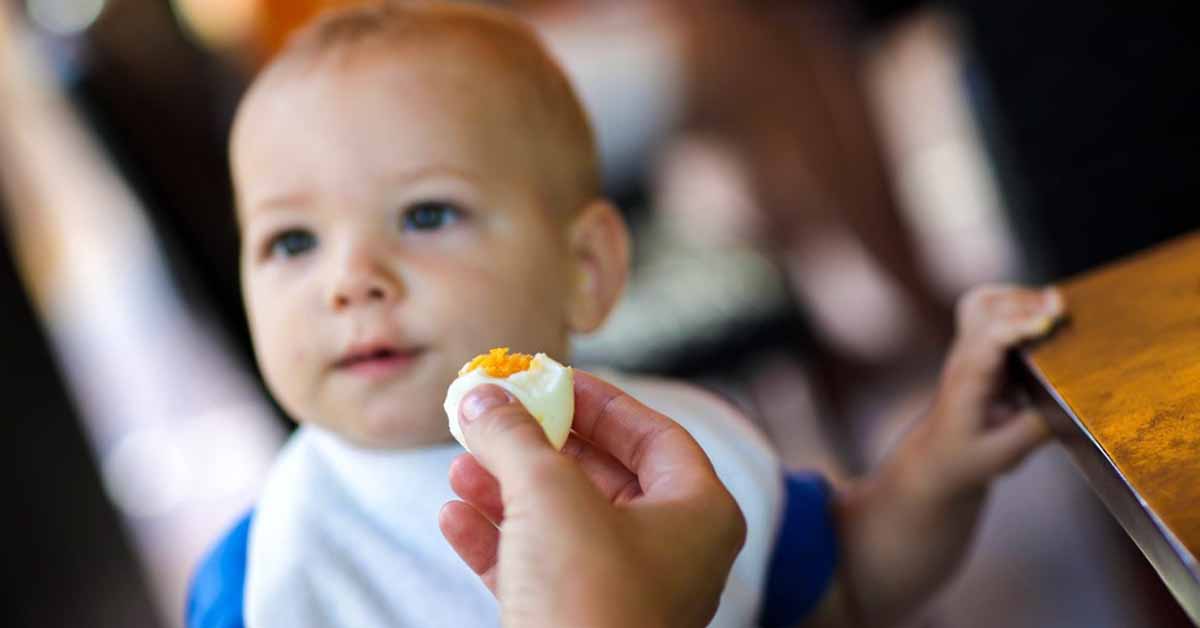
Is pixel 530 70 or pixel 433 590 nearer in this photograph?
pixel 433 590

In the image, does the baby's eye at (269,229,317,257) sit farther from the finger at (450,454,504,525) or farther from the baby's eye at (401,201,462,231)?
the finger at (450,454,504,525)

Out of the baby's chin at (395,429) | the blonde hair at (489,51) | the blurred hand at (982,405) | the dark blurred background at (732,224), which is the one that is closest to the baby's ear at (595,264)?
the blonde hair at (489,51)

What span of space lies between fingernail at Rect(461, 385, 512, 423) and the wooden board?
9.8 inches

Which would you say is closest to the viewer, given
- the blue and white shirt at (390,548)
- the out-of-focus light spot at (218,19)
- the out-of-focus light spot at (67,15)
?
the blue and white shirt at (390,548)

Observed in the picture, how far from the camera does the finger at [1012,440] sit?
0.78 metres

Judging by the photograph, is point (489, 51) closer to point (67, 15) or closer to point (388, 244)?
point (388, 244)

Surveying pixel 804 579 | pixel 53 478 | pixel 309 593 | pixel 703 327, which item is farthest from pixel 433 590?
pixel 53 478

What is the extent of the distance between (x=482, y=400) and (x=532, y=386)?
0.09 ft

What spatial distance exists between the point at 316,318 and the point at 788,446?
92cm

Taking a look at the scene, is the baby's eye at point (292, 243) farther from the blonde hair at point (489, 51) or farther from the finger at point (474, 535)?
the finger at point (474, 535)

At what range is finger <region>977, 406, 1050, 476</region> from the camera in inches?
30.7

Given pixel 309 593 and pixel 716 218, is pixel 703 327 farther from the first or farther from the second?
pixel 309 593

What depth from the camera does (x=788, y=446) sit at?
1.50 m

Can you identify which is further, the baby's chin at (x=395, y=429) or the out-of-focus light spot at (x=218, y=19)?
the out-of-focus light spot at (x=218, y=19)
